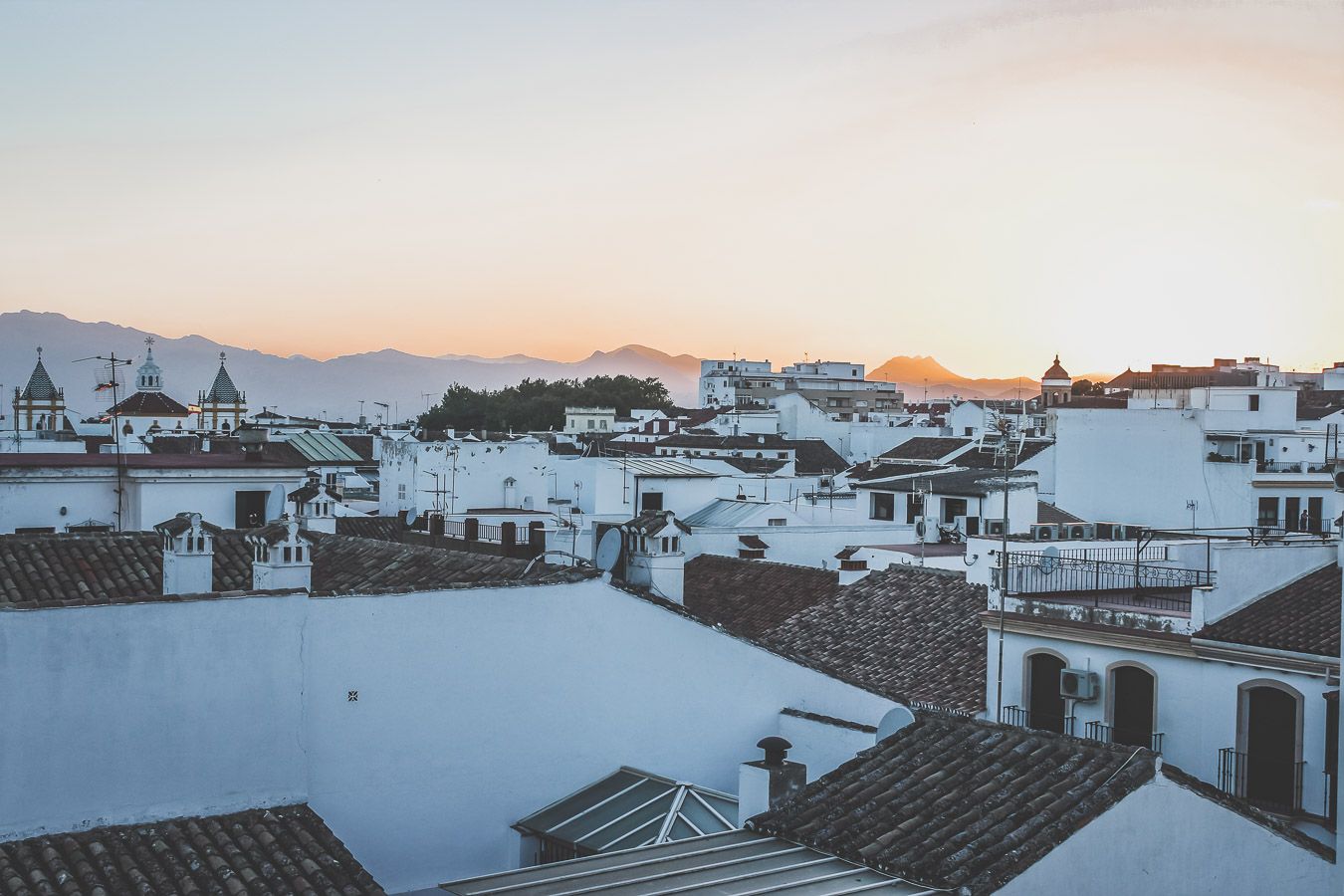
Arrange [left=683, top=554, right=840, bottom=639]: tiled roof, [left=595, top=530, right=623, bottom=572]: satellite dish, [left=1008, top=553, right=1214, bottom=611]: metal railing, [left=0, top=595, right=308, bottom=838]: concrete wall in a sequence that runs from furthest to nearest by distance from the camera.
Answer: [left=683, top=554, right=840, bottom=639]: tiled roof
[left=1008, top=553, right=1214, bottom=611]: metal railing
[left=595, top=530, right=623, bottom=572]: satellite dish
[left=0, top=595, right=308, bottom=838]: concrete wall

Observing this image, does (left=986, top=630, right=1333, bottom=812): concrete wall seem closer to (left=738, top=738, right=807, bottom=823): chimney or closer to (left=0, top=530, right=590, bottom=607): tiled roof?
(left=738, top=738, right=807, bottom=823): chimney

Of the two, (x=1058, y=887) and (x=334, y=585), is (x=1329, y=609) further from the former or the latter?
(x=334, y=585)

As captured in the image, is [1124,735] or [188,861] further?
[1124,735]

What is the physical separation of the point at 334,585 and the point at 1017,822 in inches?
295

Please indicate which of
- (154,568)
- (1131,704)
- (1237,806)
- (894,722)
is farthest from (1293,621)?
(154,568)

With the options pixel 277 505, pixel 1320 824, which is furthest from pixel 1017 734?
pixel 277 505

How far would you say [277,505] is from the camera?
25062mm

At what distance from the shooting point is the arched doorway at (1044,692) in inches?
639

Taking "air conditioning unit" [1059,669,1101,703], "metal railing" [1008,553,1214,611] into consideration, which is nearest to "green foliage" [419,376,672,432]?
"metal railing" [1008,553,1214,611]

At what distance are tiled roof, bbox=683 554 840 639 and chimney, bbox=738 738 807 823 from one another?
1116cm

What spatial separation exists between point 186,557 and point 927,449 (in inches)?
2018

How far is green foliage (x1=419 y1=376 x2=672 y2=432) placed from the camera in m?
127

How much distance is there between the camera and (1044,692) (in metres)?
16.5

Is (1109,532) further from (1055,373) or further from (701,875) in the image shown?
(1055,373)
